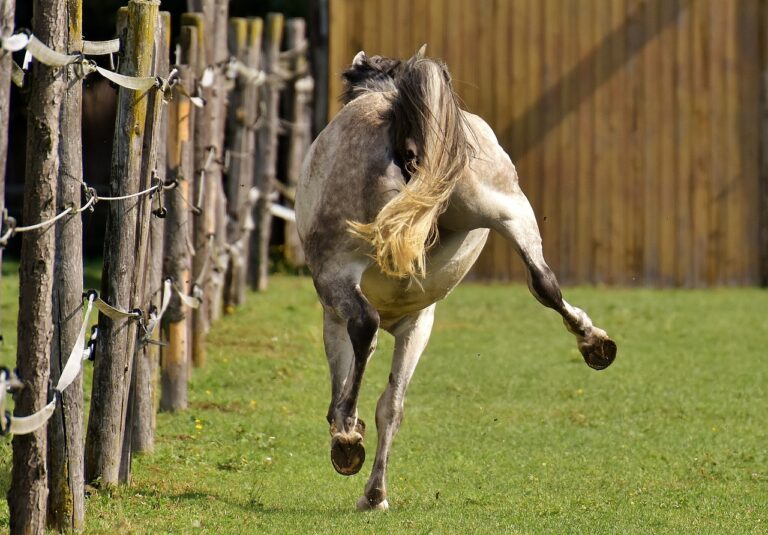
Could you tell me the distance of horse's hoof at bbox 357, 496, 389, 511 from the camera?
6719 millimetres

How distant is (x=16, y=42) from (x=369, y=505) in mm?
3120

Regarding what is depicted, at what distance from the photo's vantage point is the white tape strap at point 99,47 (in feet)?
19.0

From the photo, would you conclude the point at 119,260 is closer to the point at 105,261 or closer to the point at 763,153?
the point at 105,261

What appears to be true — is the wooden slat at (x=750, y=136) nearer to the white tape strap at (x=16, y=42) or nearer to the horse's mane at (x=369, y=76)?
the horse's mane at (x=369, y=76)

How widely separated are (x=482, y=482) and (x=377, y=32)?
10723 mm

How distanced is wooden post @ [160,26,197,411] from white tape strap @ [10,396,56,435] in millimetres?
4032

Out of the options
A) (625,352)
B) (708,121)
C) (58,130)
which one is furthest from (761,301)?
(58,130)

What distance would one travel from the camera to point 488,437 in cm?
877

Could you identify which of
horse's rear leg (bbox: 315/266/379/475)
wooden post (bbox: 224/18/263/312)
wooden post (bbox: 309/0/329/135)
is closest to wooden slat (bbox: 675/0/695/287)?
wooden post (bbox: 309/0/329/135)

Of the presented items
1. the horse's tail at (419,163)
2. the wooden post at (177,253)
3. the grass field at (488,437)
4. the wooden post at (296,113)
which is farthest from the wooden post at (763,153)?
the horse's tail at (419,163)

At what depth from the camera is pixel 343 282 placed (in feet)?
20.5

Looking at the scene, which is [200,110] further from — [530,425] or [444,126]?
[444,126]

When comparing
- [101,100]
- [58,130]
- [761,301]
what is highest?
[58,130]

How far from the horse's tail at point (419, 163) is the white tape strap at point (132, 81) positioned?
43.9 inches
